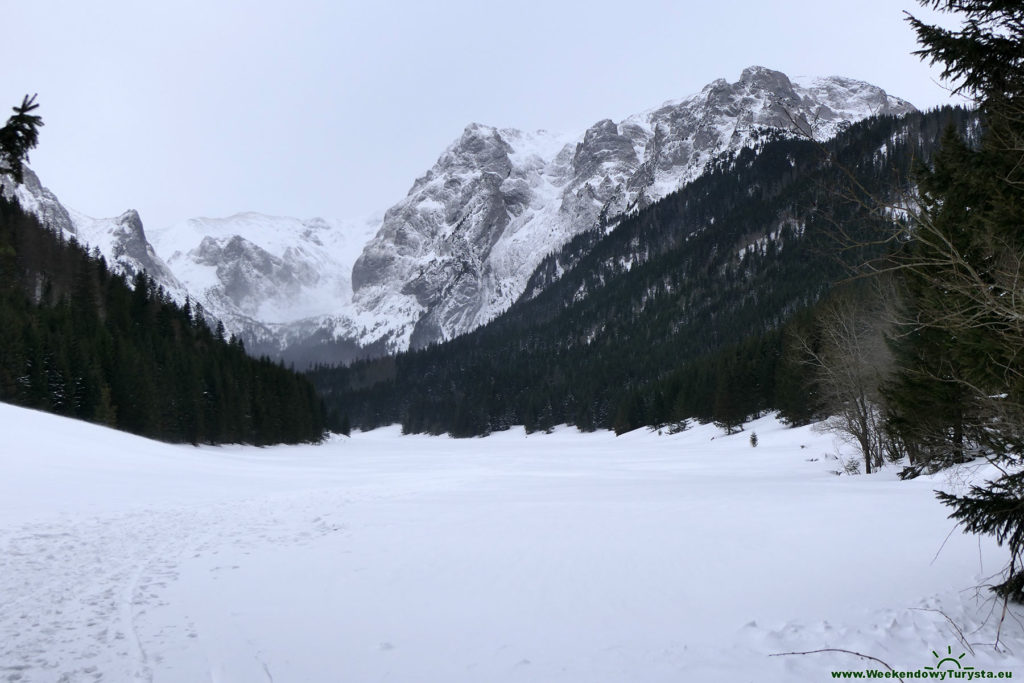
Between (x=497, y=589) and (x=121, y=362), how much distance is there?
1773 inches

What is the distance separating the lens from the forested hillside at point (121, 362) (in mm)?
36531

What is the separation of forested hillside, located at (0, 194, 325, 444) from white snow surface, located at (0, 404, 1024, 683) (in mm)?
26230

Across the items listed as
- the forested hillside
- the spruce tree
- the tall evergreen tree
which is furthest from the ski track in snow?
the forested hillside

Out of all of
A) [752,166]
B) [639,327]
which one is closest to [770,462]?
[639,327]

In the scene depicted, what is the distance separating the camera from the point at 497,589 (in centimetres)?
634

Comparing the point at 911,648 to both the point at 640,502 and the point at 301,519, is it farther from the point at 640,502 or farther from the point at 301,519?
the point at 301,519

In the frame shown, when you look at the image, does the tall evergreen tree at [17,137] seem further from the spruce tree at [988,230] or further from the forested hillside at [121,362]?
the forested hillside at [121,362]

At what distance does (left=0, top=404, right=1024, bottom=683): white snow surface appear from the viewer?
4.43 m

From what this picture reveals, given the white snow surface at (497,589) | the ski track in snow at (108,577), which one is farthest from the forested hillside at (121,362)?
the white snow surface at (497,589)

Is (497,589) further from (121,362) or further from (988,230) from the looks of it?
(121,362)

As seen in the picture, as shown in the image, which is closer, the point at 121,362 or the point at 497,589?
the point at 497,589

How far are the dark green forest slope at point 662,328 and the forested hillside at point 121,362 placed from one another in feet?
101

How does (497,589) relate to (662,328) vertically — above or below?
below

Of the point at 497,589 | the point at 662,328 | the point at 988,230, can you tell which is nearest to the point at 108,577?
the point at 497,589
